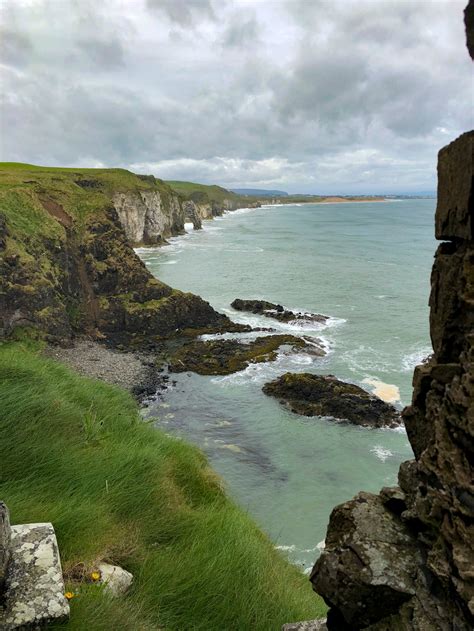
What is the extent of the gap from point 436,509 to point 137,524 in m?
4.05

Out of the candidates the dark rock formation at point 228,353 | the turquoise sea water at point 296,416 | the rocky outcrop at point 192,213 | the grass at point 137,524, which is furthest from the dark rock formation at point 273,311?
the rocky outcrop at point 192,213

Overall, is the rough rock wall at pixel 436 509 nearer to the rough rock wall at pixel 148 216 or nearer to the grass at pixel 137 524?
the grass at pixel 137 524

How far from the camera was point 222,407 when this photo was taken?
86.2 feet

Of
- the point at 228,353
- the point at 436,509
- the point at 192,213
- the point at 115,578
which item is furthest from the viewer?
the point at 192,213

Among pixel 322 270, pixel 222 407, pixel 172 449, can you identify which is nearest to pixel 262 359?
pixel 222 407

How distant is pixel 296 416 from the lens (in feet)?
82.7

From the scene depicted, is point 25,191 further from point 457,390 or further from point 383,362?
point 457,390

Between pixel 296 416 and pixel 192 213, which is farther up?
pixel 192 213

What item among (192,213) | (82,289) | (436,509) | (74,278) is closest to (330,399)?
(436,509)

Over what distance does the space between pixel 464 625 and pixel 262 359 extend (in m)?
30.3

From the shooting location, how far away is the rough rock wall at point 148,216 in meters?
81.9

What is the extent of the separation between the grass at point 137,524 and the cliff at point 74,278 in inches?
1098

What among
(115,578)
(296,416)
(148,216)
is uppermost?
(148,216)

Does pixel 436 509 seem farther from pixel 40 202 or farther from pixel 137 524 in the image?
pixel 40 202
